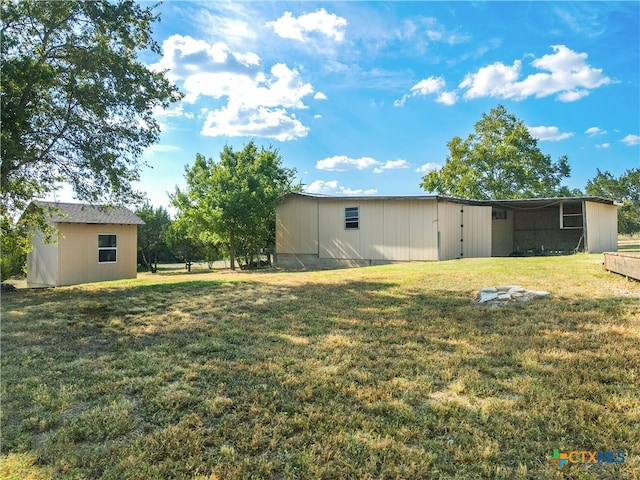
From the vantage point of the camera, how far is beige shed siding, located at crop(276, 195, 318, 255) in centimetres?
1673

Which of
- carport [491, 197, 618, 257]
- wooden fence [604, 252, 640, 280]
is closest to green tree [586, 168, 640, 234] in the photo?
carport [491, 197, 618, 257]

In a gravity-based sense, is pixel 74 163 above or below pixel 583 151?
below

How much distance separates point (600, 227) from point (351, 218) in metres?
10.7

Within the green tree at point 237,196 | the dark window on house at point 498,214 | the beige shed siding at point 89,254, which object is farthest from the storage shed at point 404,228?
the beige shed siding at point 89,254

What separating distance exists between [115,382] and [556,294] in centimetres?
632

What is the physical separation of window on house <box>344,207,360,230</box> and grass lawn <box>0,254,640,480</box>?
9.85m

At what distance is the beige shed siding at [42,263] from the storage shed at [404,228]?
8.84 m

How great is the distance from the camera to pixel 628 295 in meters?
5.76

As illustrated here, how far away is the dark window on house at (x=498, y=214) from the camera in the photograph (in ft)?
62.8

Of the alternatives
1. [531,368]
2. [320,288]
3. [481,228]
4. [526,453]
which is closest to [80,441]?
[526,453]

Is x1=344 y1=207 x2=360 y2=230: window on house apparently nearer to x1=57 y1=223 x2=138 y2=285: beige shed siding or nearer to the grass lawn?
x1=57 y1=223 x2=138 y2=285: beige shed siding

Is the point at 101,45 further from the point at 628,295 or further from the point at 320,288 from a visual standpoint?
the point at 628,295

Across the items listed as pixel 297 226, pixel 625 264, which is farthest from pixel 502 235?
pixel 625 264

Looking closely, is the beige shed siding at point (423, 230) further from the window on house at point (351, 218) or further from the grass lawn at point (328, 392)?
the grass lawn at point (328, 392)
